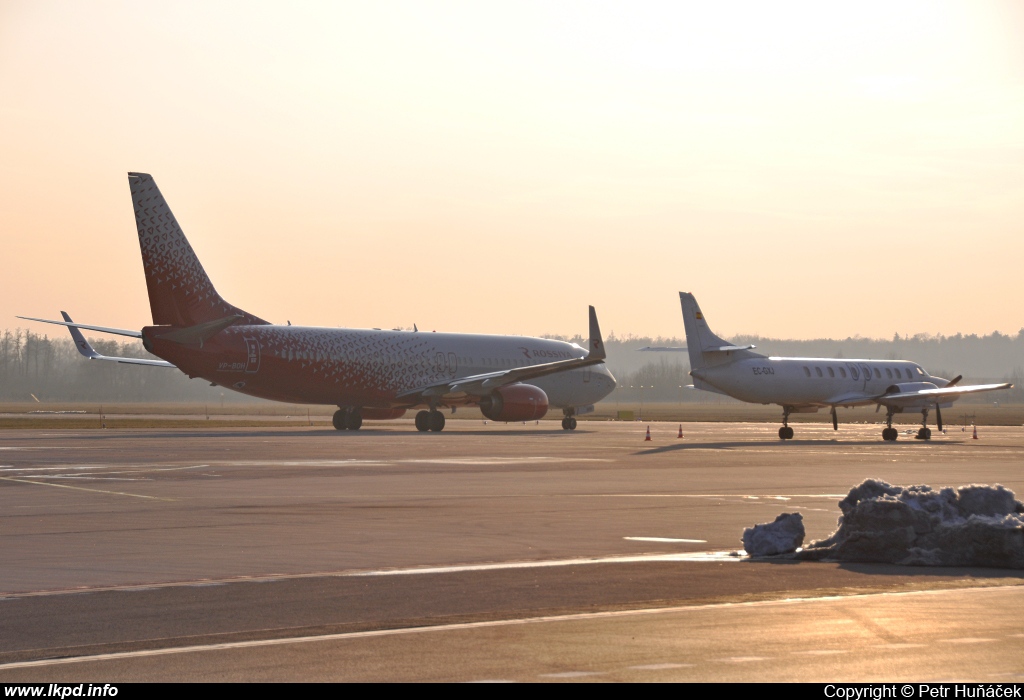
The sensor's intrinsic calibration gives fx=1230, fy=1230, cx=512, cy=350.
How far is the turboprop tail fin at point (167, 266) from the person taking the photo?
44938 millimetres

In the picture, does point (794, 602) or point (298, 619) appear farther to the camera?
point (794, 602)

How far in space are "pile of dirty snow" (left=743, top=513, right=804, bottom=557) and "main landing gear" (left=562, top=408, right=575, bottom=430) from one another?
46737 millimetres

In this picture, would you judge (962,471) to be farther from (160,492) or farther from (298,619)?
(298,619)

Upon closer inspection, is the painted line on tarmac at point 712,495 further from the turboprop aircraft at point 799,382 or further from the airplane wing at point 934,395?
the airplane wing at point 934,395

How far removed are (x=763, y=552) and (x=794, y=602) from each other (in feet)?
11.0

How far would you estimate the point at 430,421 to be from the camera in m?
55.5

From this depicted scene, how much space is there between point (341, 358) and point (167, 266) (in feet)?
30.4

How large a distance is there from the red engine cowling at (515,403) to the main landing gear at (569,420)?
4.95 metres

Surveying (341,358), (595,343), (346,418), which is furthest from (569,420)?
(341,358)

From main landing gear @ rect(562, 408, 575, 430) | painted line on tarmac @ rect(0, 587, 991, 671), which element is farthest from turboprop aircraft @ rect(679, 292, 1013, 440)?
painted line on tarmac @ rect(0, 587, 991, 671)

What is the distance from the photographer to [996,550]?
12625 mm

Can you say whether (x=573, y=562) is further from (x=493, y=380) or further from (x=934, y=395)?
(x=934, y=395)

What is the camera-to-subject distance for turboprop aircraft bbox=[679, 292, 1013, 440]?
5128 cm

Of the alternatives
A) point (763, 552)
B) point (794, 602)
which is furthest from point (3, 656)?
point (763, 552)
